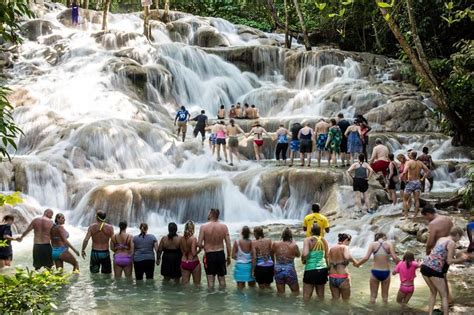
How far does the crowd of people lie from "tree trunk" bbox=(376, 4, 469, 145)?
8.08 m

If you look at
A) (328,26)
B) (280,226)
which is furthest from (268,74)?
(280,226)

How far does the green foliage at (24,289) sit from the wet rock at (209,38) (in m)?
31.7

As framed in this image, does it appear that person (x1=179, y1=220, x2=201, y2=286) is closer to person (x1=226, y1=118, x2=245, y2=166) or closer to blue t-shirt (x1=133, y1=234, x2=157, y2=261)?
blue t-shirt (x1=133, y1=234, x2=157, y2=261)

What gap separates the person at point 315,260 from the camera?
343 inches

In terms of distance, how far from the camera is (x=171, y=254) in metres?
9.88

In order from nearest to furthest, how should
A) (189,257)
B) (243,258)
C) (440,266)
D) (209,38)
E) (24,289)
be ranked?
(24,289), (440,266), (243,258), (189,257), (209,38)

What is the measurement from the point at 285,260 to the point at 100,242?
11.4 feet

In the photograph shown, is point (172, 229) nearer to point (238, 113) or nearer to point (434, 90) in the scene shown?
point (434, 90)

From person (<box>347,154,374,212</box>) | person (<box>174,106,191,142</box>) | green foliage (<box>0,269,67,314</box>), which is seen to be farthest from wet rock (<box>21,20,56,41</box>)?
green foliage (<box>0,269,67,314</box>)

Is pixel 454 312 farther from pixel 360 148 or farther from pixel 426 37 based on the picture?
pixel 426 37

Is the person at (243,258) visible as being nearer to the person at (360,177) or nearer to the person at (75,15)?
the person at (360,177)

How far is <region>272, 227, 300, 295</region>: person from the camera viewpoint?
906 cm

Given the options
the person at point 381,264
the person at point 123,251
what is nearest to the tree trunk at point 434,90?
the person at point 381,264

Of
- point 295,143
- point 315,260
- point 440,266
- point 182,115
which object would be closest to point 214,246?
point 315,260
